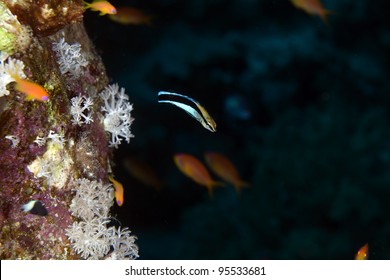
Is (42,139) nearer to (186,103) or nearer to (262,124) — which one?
(186,103)

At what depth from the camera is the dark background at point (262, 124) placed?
5598 mm

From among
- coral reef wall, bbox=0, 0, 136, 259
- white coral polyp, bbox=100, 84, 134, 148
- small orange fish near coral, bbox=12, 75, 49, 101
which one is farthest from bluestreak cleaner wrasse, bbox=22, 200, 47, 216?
white coral polyp, bbox=100, 84, 134, 148

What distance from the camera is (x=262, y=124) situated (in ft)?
25.5

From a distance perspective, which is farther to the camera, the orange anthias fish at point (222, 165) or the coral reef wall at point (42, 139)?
the orange anthias fish at point (222, 165)

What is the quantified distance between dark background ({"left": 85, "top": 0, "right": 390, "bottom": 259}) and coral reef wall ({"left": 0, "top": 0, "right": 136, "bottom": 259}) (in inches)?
104

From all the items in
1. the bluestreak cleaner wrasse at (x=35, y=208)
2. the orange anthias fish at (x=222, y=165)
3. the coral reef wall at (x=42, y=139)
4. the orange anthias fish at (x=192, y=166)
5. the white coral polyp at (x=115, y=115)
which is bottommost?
the bluestreak cleaner wrasse at (x=35, y=208)

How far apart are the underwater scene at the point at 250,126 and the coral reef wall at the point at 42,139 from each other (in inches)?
9.3

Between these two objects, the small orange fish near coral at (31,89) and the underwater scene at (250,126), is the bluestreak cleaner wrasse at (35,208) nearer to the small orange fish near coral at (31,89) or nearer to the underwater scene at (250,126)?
the small orange fish near coral at (31,89)

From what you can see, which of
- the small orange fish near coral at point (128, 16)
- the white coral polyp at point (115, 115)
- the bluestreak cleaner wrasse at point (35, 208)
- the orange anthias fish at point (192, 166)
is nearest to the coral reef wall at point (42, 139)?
the bluestreak cleaner wrasse at point (35, 208)

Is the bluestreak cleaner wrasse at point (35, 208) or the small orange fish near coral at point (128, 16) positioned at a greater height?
the small orange fish near coral at point (128, 16)

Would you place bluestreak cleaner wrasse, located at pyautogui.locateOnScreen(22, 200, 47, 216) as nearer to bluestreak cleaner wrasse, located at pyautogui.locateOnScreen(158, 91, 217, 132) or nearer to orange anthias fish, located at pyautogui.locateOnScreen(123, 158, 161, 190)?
bluestreak cleaner wrasse, located at pyautogui.locateOnScreen(158, 91, 217, 132)

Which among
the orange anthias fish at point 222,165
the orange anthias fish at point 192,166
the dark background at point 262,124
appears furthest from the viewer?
the dark background at point 262,124

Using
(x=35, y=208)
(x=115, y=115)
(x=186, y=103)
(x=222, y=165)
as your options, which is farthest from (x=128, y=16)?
(x=35, y=208)

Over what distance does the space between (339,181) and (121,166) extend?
10.5 feet
